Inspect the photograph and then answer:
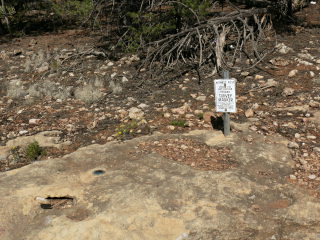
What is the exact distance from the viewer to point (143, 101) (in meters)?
6.32

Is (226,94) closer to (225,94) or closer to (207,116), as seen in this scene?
(225,94)

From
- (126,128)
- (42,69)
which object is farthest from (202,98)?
(42,69)

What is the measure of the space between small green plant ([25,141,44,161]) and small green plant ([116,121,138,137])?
3.64ft

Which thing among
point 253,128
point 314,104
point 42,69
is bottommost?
point 253,128

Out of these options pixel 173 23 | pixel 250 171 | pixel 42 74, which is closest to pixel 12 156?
pixel 250 171

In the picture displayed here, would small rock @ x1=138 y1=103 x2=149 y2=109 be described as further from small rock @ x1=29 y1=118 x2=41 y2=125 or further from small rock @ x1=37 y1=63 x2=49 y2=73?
small rock @ x1=37 y1=63 x2=49 y2=73

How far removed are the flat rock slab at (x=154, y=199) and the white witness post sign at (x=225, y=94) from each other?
0.54 m

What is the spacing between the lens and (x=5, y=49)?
10.8 m

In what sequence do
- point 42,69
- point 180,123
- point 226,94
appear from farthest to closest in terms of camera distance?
point 42,69, point 180,123, point 226,94

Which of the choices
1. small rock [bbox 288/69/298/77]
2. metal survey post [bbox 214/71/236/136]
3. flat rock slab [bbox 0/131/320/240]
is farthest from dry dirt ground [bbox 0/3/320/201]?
metal survey post [bbox 214/71/236/136]

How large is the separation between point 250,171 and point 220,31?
466cm

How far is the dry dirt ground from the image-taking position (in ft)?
16.4

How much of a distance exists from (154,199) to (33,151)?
6.84ft

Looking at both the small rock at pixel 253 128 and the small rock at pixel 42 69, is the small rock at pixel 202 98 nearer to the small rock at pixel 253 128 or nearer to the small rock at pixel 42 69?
the small rock at pixel 253 128
